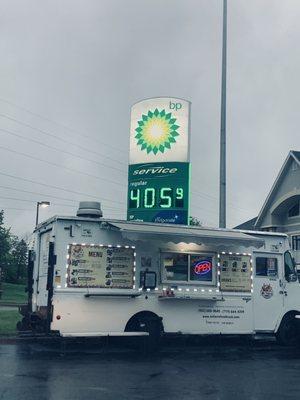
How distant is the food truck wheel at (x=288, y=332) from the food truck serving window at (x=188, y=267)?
2523mm

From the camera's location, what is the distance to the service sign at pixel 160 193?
68.9 feet

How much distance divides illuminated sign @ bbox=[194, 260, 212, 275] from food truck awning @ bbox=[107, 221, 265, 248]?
2.35 feet

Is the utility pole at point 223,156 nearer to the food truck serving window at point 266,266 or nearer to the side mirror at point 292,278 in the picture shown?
the food truck serving window at point 266,266

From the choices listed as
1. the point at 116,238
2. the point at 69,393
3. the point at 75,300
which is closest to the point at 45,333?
the point at 75,300

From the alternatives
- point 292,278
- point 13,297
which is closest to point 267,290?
point 292,278

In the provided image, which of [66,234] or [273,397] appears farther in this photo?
[66,234]

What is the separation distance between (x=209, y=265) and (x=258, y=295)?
1.72 meters

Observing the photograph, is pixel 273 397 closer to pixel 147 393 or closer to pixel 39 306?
pixel 147 393

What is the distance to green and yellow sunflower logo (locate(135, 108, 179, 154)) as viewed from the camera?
74.9ft

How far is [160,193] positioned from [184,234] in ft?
23.7

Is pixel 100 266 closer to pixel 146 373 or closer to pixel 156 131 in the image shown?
pixel 146 373

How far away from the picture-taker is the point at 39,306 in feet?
46.8

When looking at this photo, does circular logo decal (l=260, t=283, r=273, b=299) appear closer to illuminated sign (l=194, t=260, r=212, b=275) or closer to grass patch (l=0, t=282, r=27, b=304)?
illuminated sign (l=194, t=260, r=212, b=275)

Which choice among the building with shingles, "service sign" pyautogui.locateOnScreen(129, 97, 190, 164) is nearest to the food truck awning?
"service sign" pyautogui.locateOnScreen(129, 97, 190, 164)
